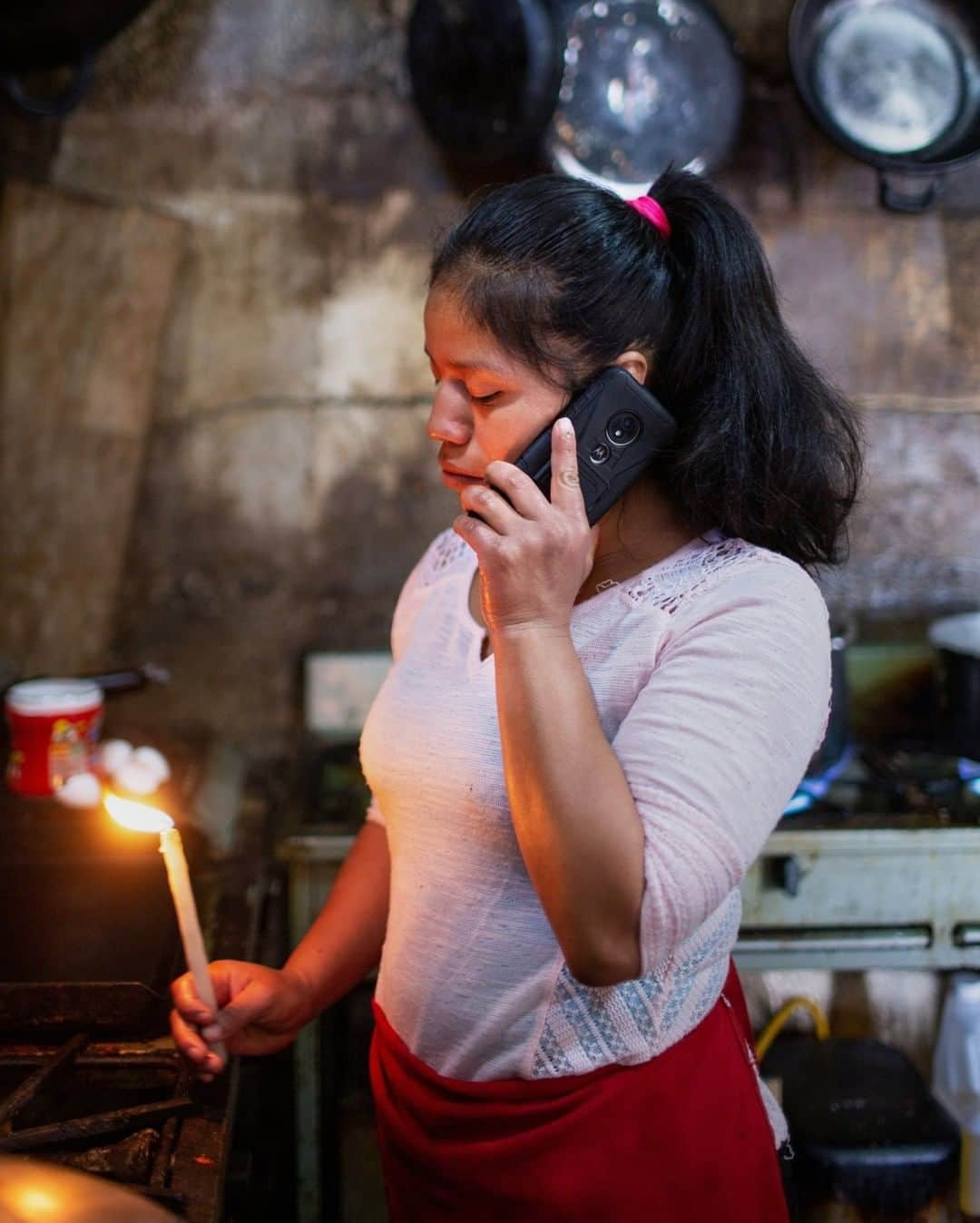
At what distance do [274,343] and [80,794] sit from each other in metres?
1.15

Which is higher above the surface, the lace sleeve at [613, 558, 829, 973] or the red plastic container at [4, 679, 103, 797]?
the lace sleeve at [613, 558, 829, 973]

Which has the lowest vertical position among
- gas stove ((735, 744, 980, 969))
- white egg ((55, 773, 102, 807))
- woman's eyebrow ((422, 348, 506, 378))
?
gas stove ((735, 744, 980, 969))

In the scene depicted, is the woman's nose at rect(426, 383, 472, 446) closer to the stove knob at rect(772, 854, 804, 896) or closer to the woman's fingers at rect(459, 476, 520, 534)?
the woman's fingers at rect(459, 476, 520, 534)

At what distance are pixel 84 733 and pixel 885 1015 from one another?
1.66m

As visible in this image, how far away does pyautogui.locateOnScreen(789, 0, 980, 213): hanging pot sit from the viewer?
2.47 meters

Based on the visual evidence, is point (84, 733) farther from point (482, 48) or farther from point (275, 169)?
point (482, 48)

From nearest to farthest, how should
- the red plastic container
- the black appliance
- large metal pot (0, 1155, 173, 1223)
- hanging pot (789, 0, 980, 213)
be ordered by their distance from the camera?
large metal pot (0, 1155, 173, 1223), the black appliance, the red plastic container, hanging pot (789, 0, 980, 213)

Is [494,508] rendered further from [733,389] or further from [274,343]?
[274,343]

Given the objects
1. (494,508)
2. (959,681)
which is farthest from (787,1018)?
(494,508)

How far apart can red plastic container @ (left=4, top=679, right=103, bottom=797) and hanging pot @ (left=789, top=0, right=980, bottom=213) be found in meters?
1.93

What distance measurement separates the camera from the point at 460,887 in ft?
4.01

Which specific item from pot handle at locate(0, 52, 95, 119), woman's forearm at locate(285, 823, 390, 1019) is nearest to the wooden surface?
pot handle at locate(0, 52, 95, 119)

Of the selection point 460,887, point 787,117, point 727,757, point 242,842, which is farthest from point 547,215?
point 787,117

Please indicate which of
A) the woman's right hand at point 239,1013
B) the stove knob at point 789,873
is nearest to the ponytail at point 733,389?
the woman's right hand at point 239,1013
